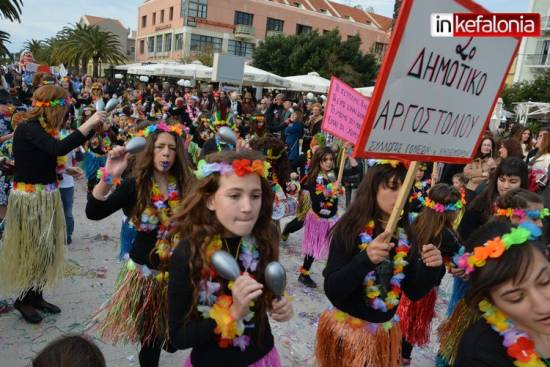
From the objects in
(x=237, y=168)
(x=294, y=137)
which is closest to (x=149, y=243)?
(x=237, y=168)

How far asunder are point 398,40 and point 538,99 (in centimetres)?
3030

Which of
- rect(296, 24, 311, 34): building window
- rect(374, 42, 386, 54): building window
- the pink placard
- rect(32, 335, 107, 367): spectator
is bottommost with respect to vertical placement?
rect(32, 335, 107, 367): spectator

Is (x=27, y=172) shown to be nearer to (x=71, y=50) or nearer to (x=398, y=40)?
(x=398, y=40)

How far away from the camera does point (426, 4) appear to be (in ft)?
5.01

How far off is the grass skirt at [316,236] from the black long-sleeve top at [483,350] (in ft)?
10.3

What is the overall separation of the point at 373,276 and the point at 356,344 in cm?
42

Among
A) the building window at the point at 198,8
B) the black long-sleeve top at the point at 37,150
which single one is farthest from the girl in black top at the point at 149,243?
the building window at the point at 198,8

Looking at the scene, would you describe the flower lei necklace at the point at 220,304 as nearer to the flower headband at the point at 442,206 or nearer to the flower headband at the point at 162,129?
the flower headband at the point at 162,129

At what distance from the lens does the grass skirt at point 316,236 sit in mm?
4875

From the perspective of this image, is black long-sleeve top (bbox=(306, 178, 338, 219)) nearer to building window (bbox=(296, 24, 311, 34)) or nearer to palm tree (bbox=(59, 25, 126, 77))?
Answer: palm tree (bbox=(59, 25, 126, 77))

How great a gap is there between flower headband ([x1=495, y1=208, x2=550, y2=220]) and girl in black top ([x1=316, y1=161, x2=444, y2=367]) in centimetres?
81

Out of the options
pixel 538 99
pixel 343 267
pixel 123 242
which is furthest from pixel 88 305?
pixel 538 99

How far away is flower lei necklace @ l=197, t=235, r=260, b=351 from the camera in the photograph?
5.80 feet

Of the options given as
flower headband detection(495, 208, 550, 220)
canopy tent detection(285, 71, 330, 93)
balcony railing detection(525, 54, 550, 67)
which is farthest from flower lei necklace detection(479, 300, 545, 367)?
balcony railing detection(525, 54, 550, 67)
